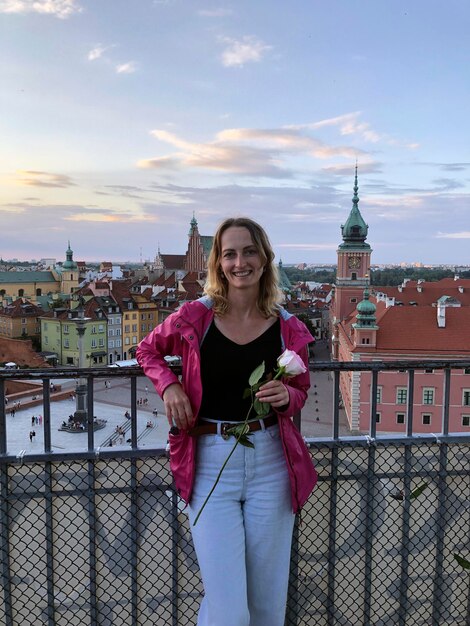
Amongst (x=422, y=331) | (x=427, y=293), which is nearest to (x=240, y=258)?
(x=422, y=331)

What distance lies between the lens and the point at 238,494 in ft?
7.97

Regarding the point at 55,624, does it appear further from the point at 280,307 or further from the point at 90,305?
the point at 90,305

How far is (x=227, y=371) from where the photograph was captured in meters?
2.44

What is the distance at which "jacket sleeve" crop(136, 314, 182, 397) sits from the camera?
2.52m

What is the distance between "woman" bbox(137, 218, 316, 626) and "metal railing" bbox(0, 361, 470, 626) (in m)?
0.61

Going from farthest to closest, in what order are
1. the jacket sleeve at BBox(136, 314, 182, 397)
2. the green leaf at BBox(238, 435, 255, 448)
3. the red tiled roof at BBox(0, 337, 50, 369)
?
the red tiled roof at BBox(0, 337, 50, 369)
the jacket sleeve at BBox(136, 314, 182, 397)
the green leaf at BBox(238, 435, 255, 448)

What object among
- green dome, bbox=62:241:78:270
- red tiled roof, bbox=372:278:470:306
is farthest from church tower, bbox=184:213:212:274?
red tiled roof, bbox=372:278:470:306

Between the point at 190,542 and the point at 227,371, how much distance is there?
4.44 feet

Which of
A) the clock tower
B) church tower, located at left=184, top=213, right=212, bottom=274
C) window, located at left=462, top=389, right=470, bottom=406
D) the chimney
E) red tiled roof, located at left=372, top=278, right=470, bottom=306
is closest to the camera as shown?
window, located at left=462, top=389, right=470, bottom=406

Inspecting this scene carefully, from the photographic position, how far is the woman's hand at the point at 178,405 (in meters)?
2.39

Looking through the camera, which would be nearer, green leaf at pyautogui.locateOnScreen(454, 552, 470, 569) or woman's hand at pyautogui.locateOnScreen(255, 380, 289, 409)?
woman's hand at pyautogui.locateOnScreen(255, 380, 289, 409)

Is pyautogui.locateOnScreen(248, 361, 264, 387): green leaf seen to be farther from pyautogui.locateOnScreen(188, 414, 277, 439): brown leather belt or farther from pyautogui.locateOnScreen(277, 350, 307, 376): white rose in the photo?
pyautogui.locateOnScreen(188, 414, 277, 439): brown leather belt

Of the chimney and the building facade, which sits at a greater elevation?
the chimney

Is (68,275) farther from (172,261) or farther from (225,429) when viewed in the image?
(225,429)
